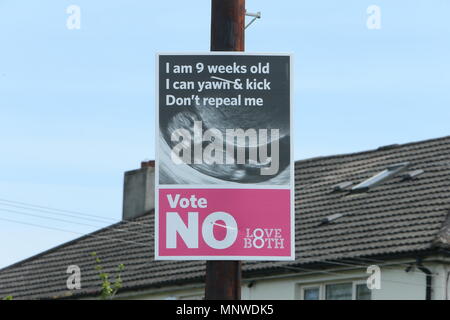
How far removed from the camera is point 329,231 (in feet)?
95.2

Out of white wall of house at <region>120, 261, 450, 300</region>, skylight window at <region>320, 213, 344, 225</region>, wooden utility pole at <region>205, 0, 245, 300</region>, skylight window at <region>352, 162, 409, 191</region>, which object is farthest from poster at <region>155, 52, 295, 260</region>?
skylight window at <region>352, 162, 409, 191</region>

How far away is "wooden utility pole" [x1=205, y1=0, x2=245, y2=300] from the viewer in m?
12.6

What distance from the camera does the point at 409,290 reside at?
26.0 metres

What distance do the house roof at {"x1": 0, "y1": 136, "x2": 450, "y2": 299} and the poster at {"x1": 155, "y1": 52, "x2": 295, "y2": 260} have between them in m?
13.2

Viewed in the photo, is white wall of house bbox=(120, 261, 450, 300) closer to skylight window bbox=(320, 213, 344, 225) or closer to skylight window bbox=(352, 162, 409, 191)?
skylight window bbox=(320, 213, 344, 225)

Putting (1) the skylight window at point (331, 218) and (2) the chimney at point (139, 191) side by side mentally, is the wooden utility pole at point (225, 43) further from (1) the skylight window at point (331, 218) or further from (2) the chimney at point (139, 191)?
(2) the chimney at point (139, 191)

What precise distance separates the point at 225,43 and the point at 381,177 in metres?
18.2

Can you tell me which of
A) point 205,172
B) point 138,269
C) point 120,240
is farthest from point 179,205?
point 120,240

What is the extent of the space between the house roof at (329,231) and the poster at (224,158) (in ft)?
43.3

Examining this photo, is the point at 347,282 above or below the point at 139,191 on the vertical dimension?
below

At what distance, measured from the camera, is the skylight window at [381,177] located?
30.5 meters

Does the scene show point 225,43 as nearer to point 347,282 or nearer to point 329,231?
point 347,282

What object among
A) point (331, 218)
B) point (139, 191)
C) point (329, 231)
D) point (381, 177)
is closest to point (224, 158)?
point (329, 231)

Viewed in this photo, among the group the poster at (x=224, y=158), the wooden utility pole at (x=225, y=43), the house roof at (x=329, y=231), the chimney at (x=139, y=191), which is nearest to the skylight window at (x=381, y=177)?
the house roof at (x=329, y=231)
